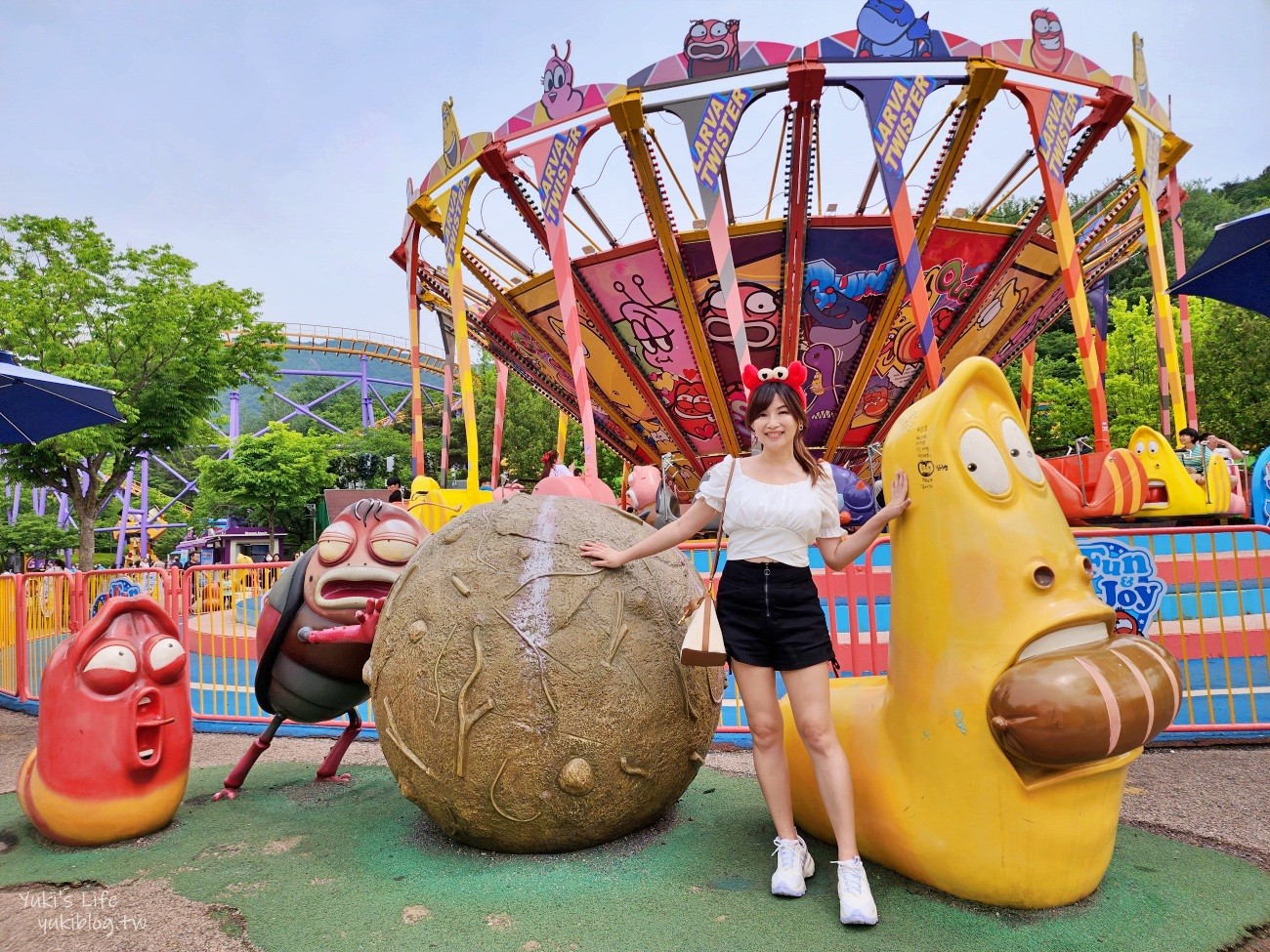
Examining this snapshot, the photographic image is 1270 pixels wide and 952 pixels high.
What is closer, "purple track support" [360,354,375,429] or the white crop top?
the white crop top

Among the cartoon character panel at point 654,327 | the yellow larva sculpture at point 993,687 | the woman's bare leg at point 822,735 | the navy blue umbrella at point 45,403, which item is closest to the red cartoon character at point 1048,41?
the cartoon character panel at point 654,327

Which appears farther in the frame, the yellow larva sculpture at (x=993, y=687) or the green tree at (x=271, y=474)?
the green tree at (x=271, y=474)

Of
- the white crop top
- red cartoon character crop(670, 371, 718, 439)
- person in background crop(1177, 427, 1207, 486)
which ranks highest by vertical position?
red cartoon character crop(670, 371, 718, 439)

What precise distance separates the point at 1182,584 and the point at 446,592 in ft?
17.9

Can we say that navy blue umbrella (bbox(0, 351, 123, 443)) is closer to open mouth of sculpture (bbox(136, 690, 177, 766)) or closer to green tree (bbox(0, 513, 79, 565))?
open mouth of sculpture (bbox(136, 690, 177, 766))

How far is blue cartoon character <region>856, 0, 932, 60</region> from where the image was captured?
959 centimetres

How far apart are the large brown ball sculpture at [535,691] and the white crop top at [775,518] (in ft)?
1.74

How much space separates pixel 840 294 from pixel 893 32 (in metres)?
3.29

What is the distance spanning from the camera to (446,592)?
297 cm

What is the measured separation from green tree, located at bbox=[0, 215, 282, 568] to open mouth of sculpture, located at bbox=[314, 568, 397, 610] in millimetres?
12997

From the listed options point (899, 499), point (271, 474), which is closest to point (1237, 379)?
point (899, 499)

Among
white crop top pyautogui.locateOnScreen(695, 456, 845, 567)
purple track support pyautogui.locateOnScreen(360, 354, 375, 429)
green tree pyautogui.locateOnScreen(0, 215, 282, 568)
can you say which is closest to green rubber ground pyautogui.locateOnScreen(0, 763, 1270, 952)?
white crop top pyautogui.locateOnScreen(695, 456, 845, 567)

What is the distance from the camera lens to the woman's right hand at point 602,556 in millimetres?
2965

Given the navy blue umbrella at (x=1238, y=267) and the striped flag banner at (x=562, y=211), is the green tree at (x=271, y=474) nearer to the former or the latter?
the striped flag banner at (x=562, y=211)
